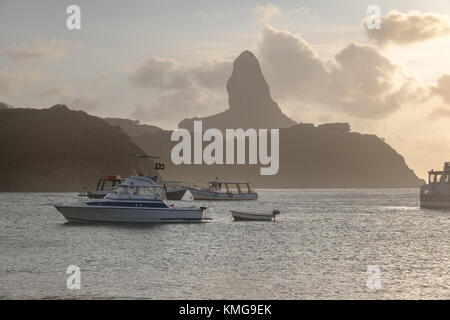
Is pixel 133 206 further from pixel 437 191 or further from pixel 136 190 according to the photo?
pixel 437 191

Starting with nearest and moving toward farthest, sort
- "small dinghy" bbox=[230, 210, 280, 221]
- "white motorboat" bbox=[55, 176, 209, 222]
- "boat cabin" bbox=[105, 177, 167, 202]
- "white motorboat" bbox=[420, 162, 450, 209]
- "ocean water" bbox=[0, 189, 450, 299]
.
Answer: "ocean water" bbox=[0, 189, 450, 299] < "boat cabin" bbox=[105, 177, 167, 202] < "white motorboat" bbox=[55, 176, 209, 222] < "small dinghy" bbox=[230, 210, 280, 221] < "white motorboat" bbox=[420, 162, 450, 209]

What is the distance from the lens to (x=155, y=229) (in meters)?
57.2

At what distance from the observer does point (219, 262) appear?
3731 centimetres

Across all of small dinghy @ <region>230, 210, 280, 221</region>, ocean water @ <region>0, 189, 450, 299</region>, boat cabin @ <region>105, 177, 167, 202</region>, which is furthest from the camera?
small dinghy @ <region>230, 210, 280, 221</region>

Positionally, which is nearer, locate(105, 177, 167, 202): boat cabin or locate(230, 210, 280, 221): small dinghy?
locate(105, 177, 167, 202): boat cabin

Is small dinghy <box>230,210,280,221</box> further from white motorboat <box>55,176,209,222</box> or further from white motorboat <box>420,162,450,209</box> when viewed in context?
white motorboat <box>420,162,450,209</box>

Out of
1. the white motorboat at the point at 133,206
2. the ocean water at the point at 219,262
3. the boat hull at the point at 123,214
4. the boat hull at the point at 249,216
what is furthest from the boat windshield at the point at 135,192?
the boat hull at the point at 249,216

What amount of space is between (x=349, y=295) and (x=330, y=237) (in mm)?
30413

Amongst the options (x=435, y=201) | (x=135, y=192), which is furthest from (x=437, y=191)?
(x=135, y=192)

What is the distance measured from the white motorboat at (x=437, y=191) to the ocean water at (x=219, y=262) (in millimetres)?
49494

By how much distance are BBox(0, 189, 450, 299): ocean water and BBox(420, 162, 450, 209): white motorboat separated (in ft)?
162

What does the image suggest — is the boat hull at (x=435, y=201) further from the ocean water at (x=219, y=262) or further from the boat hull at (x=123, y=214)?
the boat hull at (x=123, y=214)

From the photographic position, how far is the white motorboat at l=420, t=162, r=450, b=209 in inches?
4331

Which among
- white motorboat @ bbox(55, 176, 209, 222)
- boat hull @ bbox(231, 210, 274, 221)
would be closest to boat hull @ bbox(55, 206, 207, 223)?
white motorboat @ bbox(55, 176, 209, 222)
